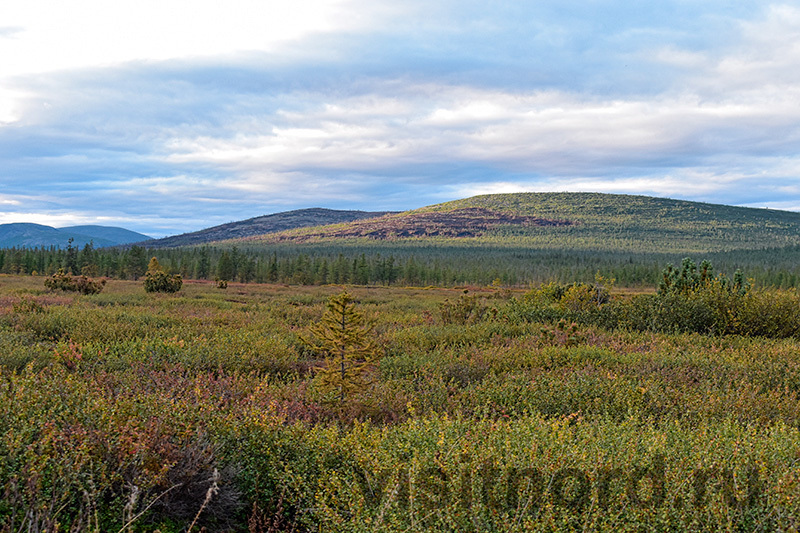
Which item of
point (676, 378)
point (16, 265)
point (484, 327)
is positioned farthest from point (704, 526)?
point (16, 265)

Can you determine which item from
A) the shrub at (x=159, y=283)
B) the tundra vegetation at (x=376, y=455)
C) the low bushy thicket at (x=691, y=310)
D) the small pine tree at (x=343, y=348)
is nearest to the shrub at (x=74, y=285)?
the shrub at (x=159, y=283)


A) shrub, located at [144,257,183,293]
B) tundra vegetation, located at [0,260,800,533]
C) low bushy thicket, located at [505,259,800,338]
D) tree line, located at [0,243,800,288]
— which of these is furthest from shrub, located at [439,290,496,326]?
tree line, located at [0,243,800,288]

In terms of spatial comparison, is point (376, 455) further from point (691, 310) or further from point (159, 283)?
point (159, 283)

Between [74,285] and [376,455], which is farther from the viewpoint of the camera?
[74,285]

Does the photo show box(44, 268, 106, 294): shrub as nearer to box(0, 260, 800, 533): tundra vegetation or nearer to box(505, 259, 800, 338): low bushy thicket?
box(0, 260, 800, 533): tundra vegetation

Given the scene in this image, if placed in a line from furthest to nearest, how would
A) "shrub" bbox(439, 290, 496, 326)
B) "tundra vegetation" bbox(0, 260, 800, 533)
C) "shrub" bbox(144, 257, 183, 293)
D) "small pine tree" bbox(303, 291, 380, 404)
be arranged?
"shrub" bbox(144, 257, 183, 293), "shrub" bbox(439, 290, 496, 326), "small pine tree" bbox(303, 291, 380, 404), "tundra vegetation" bbox(0, 260, 800, 533)

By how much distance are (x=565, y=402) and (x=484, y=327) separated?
714 centimetres

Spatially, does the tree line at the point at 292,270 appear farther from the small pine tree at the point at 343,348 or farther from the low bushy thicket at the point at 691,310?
the small pine tree at the point at 343,348

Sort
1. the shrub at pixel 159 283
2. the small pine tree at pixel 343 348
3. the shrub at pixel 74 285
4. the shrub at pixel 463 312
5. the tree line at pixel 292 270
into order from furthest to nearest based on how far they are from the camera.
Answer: the tree line at pixel 292 270 < the shrub at pixel 159 283 < the shrub at pixel 74 285 < the shrub at pixel 463 312 < the small pine tree at pixel 343 348

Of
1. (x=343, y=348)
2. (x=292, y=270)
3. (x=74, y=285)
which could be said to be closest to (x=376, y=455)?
(x=343, y=348)

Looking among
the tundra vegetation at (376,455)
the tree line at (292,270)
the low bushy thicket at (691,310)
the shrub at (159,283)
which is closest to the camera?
the tundra vegetation at (376,455)

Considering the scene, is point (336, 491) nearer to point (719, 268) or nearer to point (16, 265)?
point (16, 265)

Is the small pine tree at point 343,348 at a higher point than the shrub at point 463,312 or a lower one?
higher

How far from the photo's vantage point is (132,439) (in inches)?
148
